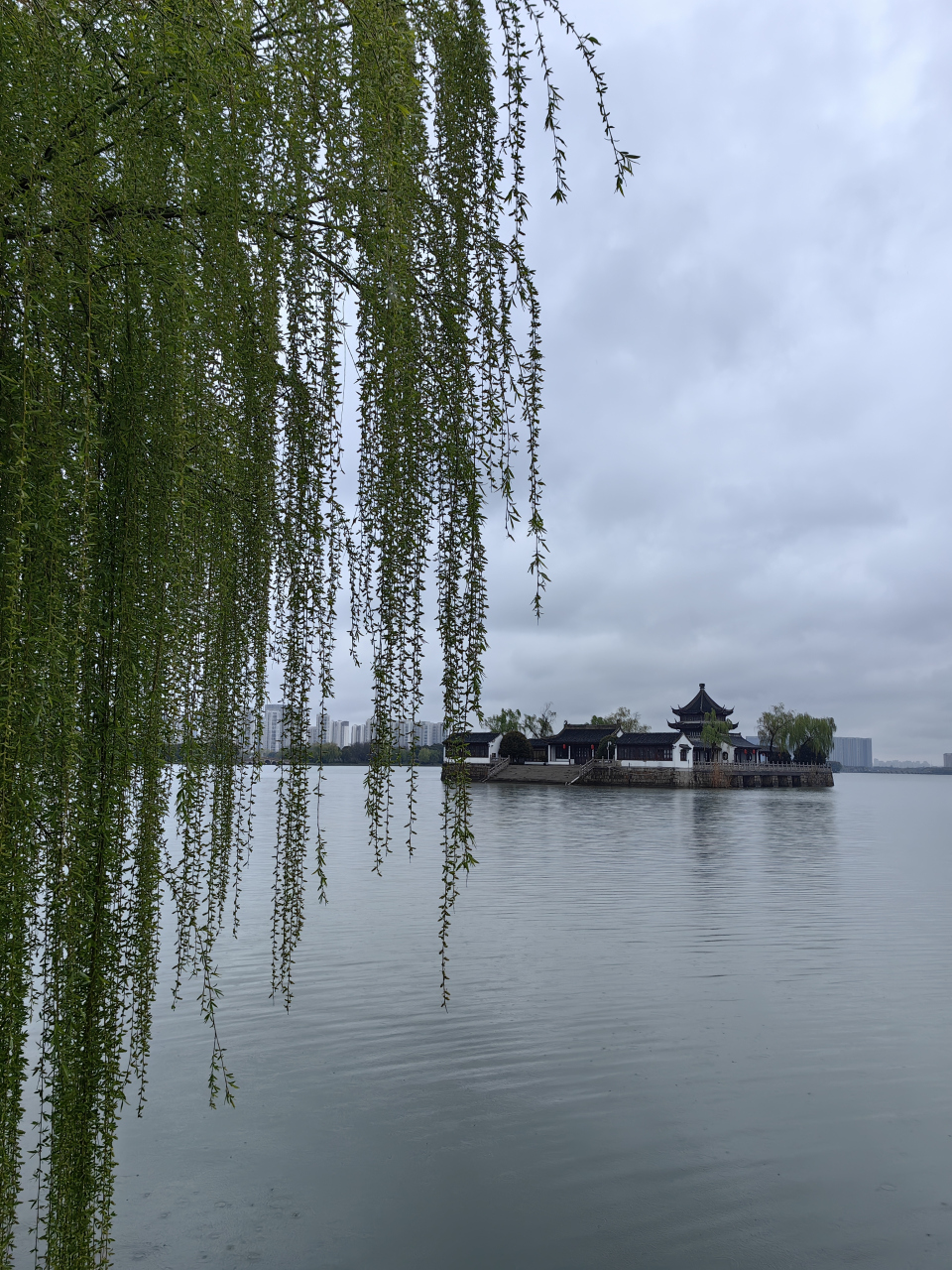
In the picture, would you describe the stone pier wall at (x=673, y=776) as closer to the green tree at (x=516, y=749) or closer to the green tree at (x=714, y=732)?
the green tree at (x=714, y=732)

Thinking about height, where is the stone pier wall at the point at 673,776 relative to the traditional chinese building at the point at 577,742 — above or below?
below

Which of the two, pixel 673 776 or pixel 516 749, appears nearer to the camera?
pixel 673 776

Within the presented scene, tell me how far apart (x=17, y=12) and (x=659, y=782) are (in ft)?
210

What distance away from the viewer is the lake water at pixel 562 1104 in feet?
16.4

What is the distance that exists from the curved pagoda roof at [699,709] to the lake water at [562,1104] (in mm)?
55240

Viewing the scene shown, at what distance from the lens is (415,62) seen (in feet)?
8.25

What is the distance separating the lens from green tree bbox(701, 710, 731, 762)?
207 feet

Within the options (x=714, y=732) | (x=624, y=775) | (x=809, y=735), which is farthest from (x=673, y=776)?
(x=809, y=735)

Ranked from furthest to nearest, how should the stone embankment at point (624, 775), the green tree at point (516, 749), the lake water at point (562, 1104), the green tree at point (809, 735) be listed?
the green tree at point (809, 735), the green tree at point (516, 749), the stone embankment at point (624, 775), the lake water at point (562, 1104)

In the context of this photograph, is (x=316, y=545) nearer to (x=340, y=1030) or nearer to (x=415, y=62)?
(x=415, y=62)

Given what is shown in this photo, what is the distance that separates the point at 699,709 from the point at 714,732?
5.86 metres

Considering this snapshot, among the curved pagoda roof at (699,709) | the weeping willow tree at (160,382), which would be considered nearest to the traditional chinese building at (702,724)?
the curved pagoda roof at (699,709)

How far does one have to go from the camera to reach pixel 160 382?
2328mm

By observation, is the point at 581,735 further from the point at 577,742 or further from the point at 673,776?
the point at 673,776
